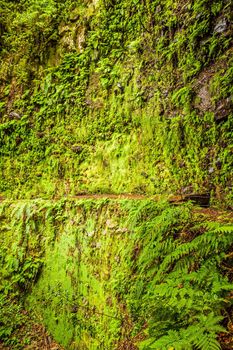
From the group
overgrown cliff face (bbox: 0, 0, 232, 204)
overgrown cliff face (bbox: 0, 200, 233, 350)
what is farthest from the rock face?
overgrown cliff face (bbox: 0, 200, 233, 350)

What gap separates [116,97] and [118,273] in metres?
3.26

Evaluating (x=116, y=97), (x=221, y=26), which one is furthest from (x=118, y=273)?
(x=221, y=26)

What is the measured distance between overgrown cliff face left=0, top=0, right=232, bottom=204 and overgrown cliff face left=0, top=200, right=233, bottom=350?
69 centimetres

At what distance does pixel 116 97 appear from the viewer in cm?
576

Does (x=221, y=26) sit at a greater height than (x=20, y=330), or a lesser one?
greater

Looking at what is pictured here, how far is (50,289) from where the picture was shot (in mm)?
5574

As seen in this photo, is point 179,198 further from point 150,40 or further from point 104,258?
point 150,40

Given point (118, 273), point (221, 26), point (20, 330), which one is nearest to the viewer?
point (221, 26)

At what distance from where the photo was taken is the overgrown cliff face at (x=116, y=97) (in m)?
4.14

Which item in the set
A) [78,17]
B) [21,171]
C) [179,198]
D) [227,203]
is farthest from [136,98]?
[21,171]

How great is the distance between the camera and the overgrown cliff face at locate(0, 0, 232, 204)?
4.14m

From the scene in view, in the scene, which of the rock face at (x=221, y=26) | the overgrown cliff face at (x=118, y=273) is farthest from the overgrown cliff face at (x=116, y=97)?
the overgrown cliff face at (x=118, y=273)

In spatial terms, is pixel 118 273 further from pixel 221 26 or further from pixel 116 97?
pixel 221 26

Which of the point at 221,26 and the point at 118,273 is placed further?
the point at 118,273
